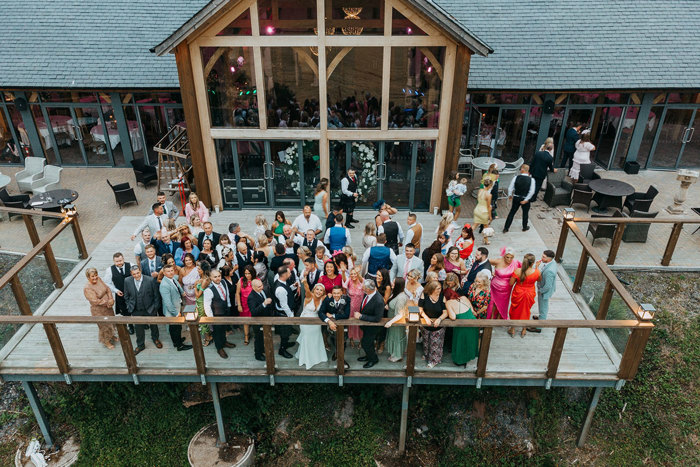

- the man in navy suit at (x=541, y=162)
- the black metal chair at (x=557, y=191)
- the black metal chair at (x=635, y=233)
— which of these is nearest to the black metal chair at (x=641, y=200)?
the black metal chair at (x=557, y=191)

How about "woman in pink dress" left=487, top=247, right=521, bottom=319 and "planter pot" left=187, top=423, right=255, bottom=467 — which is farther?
"planter pot" left=187, top=423, right=255, bottom=467

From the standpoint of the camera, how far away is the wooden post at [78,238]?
10984mm

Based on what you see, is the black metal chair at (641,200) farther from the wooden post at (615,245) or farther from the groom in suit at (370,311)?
the groom in suit at (370,311)

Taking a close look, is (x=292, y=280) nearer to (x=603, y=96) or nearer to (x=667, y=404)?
(x=667, y=404)

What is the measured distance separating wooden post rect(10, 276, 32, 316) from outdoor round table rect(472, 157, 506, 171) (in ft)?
36.9

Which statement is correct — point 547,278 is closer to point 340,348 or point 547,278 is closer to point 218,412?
point 340,348

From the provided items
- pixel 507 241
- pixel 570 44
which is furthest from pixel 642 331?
pixel 570 44

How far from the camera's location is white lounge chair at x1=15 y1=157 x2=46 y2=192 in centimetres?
1501

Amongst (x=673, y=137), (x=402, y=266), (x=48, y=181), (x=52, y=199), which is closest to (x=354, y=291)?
(x=402, y=266)

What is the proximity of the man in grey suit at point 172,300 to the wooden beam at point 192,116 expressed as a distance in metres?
5.08

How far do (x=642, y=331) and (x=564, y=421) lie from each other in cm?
310

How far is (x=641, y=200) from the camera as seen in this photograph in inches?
519

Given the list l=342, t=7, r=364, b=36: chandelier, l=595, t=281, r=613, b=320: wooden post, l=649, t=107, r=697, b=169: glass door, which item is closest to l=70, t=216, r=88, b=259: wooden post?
l=342, t=7, r=364, b=36: chandelier

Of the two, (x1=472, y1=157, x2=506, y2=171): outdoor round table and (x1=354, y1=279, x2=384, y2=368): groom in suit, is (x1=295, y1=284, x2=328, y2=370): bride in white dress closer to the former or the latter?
(x1=354, y1=279, x2=384, y2=368): groom in suit
